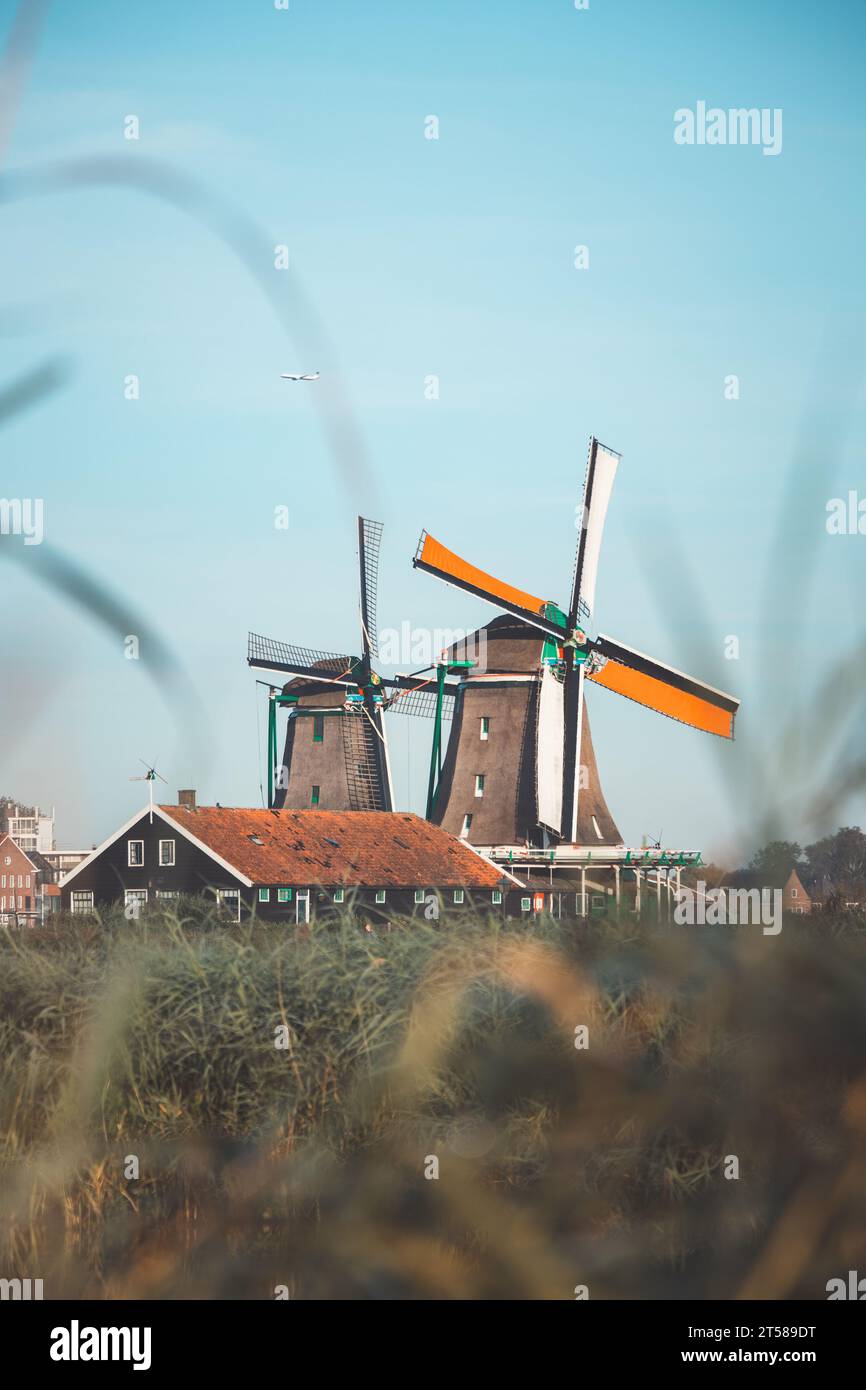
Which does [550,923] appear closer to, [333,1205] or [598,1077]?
[333,1205]

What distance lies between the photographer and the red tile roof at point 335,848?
28.6 metres

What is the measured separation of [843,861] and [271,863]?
1063 inches

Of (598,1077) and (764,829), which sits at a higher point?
(764,829)

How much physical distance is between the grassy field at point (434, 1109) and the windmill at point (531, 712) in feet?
74.2

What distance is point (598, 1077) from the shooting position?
249 cm

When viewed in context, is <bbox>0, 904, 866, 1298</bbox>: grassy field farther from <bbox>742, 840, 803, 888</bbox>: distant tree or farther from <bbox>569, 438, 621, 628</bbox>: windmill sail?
<bbox>569, 438, 621, 628</bbox>: windmill sail

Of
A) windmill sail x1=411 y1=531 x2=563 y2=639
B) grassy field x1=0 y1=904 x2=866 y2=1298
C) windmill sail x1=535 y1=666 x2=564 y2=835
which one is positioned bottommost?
grassy field x1=0 y1=904 x2=866 y2=1298

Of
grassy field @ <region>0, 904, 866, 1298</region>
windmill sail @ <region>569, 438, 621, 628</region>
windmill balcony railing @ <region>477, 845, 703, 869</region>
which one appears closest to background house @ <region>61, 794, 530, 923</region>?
windmill balcony railing @ <region>477, 845, 703, 869</region>

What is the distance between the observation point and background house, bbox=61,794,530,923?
2822 cm

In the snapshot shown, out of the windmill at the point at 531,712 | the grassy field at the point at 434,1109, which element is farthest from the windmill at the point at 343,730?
the grassy field at the point at 434,1109

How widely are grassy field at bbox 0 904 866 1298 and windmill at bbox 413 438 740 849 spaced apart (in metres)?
22.6
